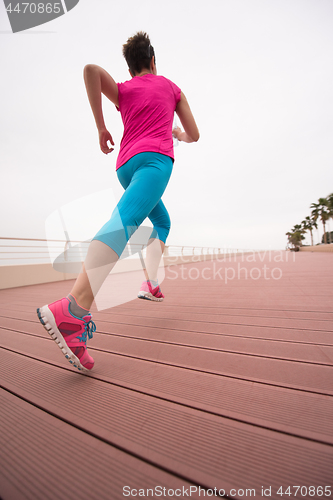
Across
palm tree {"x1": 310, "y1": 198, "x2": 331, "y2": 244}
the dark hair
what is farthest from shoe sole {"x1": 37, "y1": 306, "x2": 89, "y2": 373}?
palm tree {"x1": 310, "y1": 198, "x2": 331, "y2": 244}

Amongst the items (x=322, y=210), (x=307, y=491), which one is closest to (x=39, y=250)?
(x=307, y=491)

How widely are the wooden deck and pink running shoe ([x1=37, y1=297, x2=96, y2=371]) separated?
78mm

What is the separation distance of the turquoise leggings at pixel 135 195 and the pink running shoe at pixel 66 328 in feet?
0.69

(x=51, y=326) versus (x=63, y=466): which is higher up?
(x=51, y=326)

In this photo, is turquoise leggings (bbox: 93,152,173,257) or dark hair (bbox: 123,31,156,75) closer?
turquoise leggings (bbox: 93,152,173,257)

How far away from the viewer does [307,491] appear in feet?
0.98

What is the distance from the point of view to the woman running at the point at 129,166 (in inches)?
23.7

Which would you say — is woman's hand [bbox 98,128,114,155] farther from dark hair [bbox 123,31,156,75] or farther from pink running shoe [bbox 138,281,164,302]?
pink running shoe [bbox 138,281,164,302]

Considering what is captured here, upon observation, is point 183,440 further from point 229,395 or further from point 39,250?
point 39,250

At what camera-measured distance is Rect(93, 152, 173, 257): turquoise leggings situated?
2.16ft

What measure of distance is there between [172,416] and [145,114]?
0.98 metres

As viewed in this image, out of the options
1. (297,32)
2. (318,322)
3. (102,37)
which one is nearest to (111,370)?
(318,322)

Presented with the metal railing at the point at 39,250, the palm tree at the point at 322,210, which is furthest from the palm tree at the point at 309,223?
the metal railing at the point at 39,250

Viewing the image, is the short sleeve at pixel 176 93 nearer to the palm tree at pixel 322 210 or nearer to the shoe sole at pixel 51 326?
the shoe sole at pixel 51 326
